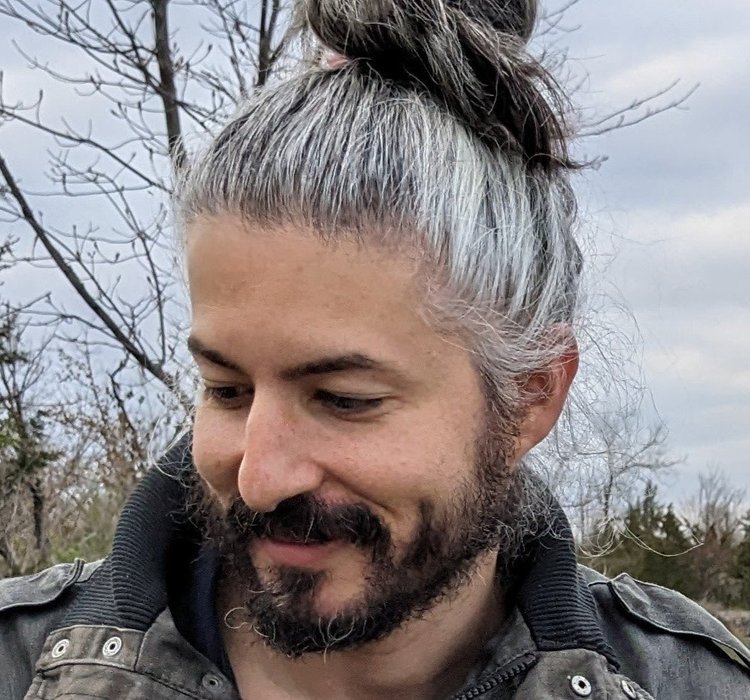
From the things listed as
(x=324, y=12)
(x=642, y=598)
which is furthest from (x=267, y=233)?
(x=642, y=598)

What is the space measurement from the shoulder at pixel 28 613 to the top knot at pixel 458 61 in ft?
3.51

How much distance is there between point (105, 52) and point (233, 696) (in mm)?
3955

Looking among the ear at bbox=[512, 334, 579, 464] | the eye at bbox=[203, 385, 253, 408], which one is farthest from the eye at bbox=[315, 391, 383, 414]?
the ear at bbox=[512, 334, 579, 464]

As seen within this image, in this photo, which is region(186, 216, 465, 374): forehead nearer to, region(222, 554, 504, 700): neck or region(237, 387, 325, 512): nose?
region(237, 387, 325, 512): nose

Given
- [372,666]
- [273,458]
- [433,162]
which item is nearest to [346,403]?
[273,458]

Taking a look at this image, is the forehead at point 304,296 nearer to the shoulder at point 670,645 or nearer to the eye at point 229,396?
the eye at point 229,396

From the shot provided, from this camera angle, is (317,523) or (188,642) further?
(188,642)

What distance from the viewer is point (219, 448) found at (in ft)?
5.85

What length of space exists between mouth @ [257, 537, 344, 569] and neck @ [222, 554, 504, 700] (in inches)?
10.3

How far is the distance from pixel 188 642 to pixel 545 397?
0.80 metres

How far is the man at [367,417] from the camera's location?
1.71 meters

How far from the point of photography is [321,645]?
182 centimetres

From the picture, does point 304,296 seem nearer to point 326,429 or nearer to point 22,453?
point 326,429

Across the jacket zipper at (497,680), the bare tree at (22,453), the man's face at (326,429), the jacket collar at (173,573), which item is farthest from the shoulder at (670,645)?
the bare tree at (22,453)
